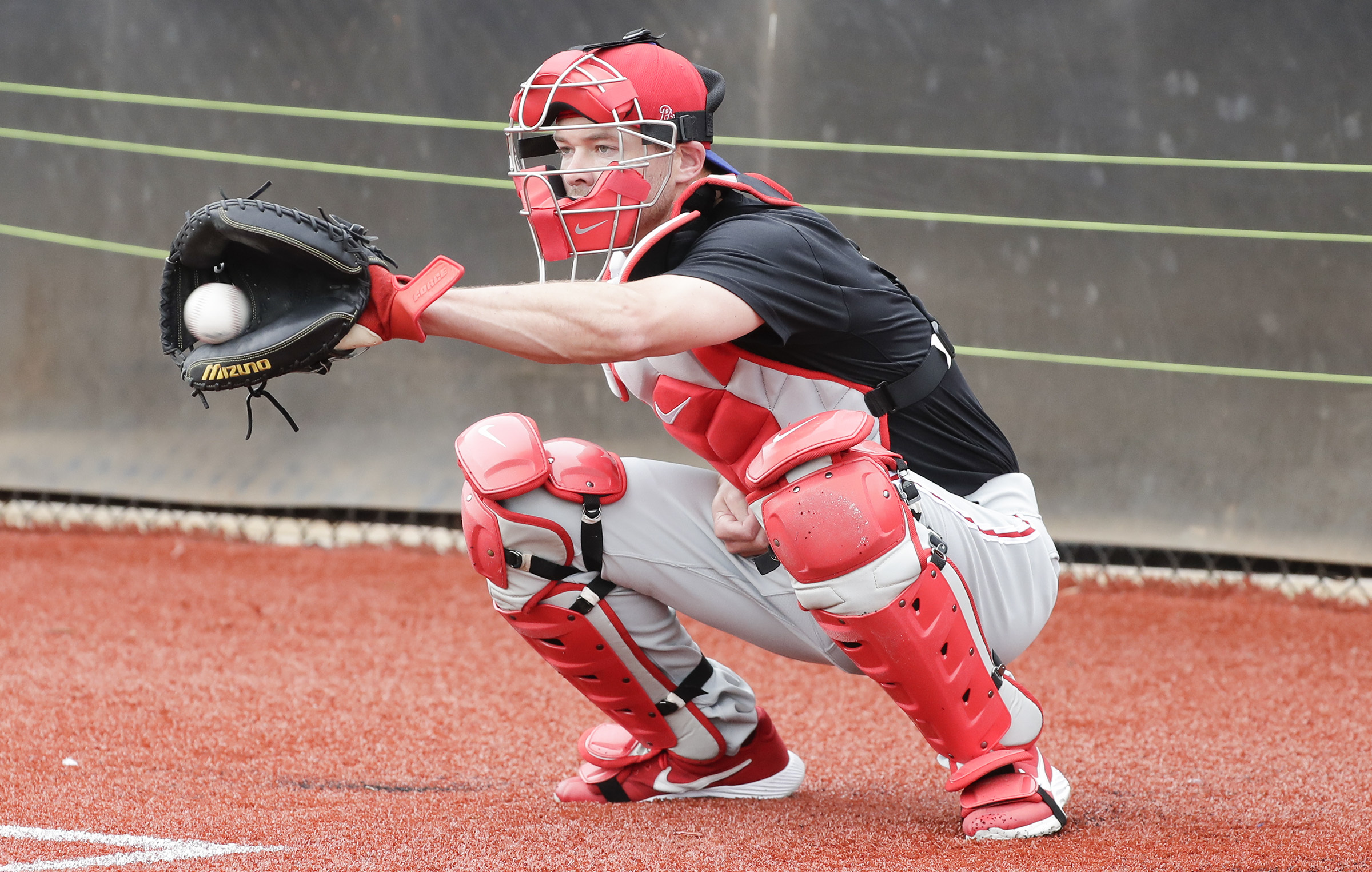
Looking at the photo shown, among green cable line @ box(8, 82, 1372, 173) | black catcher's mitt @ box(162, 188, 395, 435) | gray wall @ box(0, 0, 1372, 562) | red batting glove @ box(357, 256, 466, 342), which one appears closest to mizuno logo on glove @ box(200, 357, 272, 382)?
black catcher's mitt @ box(162, 188, 395, 435)

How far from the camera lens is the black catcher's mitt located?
1.75 m

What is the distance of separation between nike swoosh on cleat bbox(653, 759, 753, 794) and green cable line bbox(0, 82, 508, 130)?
293 centimetres

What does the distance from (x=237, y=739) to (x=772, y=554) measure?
4.03 ft

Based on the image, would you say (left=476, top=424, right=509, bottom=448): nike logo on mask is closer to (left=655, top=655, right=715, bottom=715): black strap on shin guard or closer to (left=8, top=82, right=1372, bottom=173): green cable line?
(left=655, top=655, right=715, bottom=715): black strap on shin guard

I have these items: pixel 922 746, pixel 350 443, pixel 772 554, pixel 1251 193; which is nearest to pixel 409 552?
pixel 350 443

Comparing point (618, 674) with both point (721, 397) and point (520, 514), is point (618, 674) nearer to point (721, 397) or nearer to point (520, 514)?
point (520, 514)

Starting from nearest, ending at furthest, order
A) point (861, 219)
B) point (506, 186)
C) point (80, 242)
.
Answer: point (861, 219) → point (506, 186) → point (80, 242)

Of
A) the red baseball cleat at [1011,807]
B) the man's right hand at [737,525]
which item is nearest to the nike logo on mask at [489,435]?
the man's right hand at [737,525]

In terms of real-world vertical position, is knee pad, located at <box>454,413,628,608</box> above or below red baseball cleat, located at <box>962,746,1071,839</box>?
above

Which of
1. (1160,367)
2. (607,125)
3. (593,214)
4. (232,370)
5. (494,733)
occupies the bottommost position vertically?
(494,733)

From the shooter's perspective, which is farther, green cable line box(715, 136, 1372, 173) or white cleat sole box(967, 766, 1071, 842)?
green cable line box(715, 136, 1372, 173)

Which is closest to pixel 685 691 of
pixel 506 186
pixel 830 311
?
pixel 830 311

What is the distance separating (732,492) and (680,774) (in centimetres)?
55

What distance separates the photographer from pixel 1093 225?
4434 millimetres
